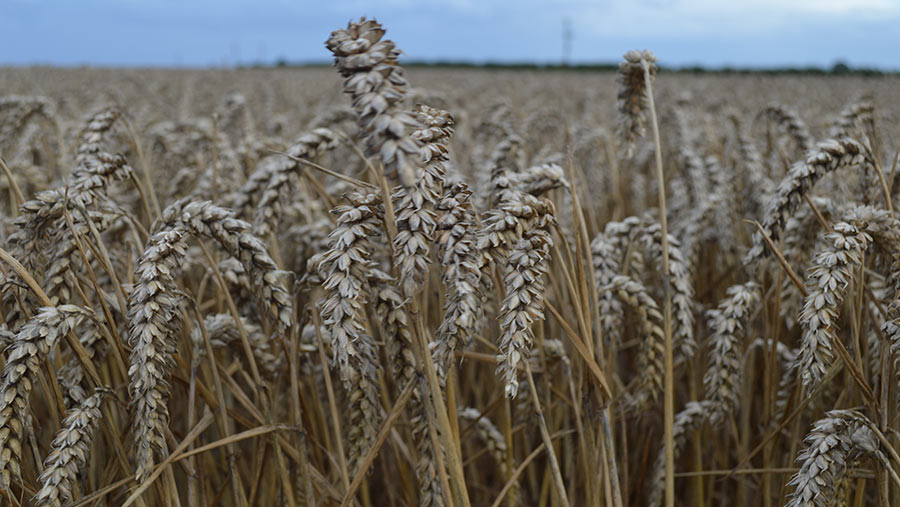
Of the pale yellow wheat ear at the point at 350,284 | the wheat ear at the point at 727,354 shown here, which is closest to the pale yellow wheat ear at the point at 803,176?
the wheat ear at the point at 727,354

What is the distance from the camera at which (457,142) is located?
15.6ft

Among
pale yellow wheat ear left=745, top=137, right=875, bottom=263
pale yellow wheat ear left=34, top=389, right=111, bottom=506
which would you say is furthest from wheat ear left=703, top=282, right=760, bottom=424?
pale yellow wheat ear left=34, top=389, right=111, bottom=506

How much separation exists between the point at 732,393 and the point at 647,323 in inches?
10.7

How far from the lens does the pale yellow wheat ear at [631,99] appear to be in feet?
5.02

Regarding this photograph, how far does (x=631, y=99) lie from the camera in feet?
5.54

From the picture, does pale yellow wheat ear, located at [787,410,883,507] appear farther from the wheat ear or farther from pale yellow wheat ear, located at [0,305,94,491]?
pale yellow wheat ear, located at [0,305,94,491]

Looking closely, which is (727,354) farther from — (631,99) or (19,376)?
(19,376)

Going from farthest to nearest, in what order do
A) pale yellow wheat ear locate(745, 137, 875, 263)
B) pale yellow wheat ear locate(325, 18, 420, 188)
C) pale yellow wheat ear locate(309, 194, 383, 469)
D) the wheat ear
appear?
the wheat ear → pale yellow wheat ear locate(745, 137, 875, 263) → pale yellow wheat ear locate(309, 194, 383, 469) → pale yellow wheat ear locate(325, 18, 420, 188)

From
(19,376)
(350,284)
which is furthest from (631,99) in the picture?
(19,376)

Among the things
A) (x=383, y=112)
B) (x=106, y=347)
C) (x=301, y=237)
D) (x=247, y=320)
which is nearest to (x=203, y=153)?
(x=301, y=237)

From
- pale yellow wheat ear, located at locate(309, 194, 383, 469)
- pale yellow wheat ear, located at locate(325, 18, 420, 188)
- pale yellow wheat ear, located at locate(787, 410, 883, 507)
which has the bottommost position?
pale yellow wheat ear, located at locate(787, 410, 883, 507)

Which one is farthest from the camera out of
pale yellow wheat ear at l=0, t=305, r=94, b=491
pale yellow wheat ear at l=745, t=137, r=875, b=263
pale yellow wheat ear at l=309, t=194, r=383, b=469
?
pale yellow wheat ear at l=745, t=137, r=875, b=263

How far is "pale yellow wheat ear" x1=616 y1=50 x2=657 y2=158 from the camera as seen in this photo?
153cm

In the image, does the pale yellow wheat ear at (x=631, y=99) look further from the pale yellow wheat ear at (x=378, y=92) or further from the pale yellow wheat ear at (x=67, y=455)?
the pale yellow wheat ear at (x=67, y=455)
